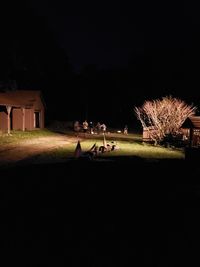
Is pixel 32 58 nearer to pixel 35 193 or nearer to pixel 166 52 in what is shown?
pixel 166 52

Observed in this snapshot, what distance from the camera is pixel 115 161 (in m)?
17.5

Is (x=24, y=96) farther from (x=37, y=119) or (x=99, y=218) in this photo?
(x=99, y=218)

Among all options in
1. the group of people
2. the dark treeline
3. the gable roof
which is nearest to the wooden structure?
the gable roof

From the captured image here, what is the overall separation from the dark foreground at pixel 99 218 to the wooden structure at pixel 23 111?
22.4 m

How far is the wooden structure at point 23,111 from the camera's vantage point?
35344 mm

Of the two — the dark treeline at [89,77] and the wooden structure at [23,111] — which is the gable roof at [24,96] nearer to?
the wooden structure at [23,111]

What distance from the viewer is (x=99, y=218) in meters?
8.12

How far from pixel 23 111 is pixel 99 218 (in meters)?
28.6

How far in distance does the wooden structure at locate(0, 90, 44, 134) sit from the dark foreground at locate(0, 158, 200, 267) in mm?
22414

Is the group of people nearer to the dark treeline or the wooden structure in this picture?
the wooden structure

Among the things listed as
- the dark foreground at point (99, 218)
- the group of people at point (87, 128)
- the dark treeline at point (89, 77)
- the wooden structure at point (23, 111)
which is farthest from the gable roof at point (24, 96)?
the dark foreground at point (99, 218)

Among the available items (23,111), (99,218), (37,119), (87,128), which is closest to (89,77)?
(37,119)

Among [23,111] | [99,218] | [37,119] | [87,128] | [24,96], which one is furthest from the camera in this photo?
[37,119]

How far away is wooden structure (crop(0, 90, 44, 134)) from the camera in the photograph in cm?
3534
